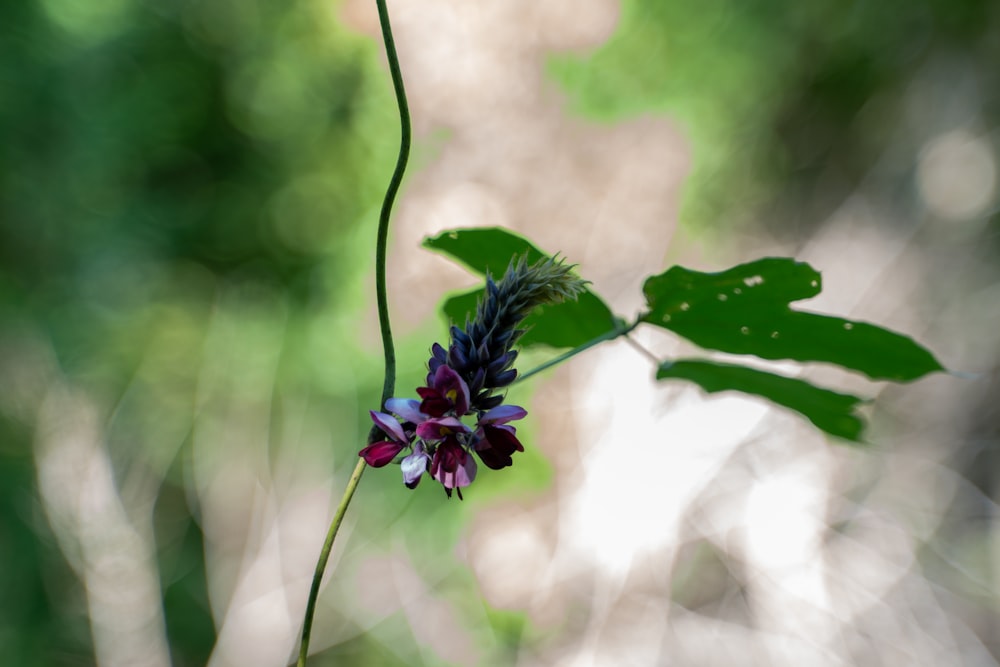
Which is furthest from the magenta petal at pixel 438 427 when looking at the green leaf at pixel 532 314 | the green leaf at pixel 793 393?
the green leaf at pixel 793 393

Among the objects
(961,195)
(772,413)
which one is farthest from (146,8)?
(961,195)

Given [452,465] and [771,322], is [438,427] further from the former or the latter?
[771,322]

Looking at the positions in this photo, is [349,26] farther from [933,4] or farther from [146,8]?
[933,4]

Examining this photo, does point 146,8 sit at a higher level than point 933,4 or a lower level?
higher

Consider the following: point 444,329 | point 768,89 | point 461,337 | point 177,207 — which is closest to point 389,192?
point 461,337

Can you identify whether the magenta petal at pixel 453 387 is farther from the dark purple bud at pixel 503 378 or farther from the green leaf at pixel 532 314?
the green leaf at pixel 532 314

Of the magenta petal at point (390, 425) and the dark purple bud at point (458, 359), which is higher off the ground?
the dark purple bud at point (458, 359)

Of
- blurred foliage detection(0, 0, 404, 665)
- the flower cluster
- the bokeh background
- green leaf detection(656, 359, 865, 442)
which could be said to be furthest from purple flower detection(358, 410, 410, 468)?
blurred foliage detection(0, 0, 404, 665)
